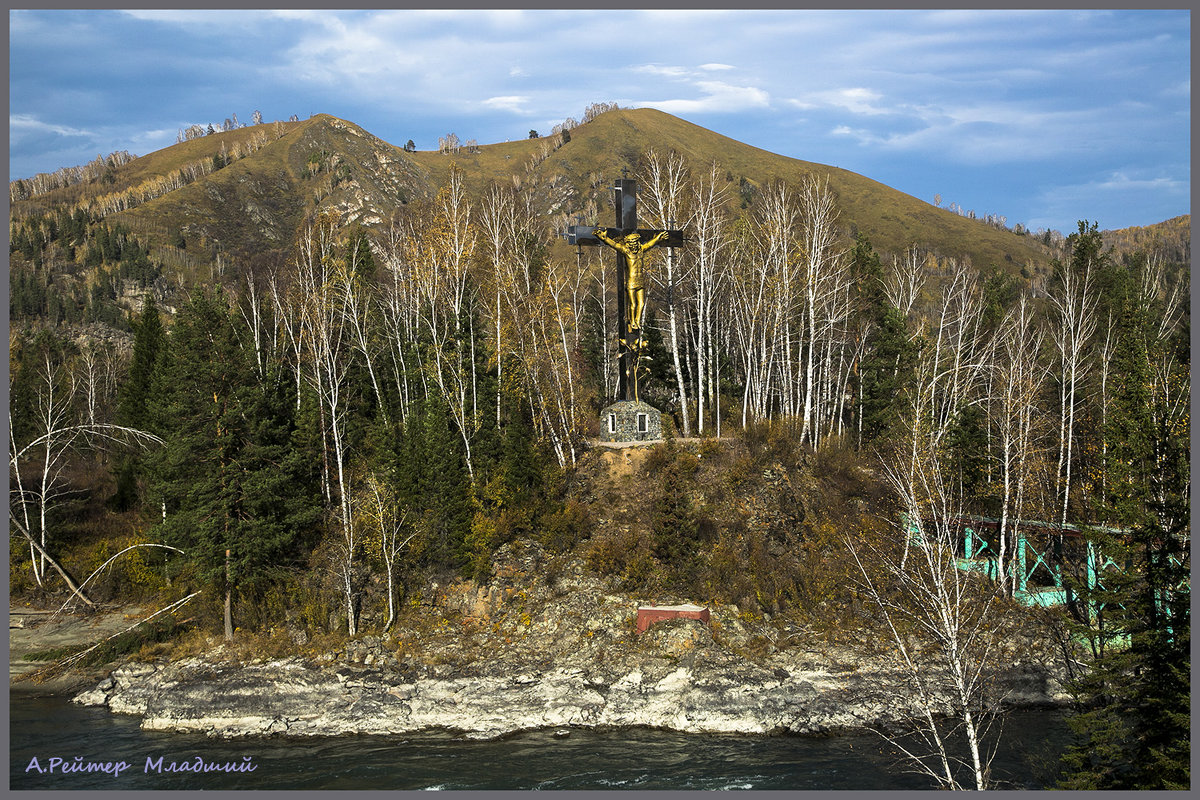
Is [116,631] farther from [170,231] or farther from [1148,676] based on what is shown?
[170,231]

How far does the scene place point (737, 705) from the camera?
2322 cm

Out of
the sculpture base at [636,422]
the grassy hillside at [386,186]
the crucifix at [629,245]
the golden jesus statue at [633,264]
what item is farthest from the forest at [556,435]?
the grassy hillside at [386,186]

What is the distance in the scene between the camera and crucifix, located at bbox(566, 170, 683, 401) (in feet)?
109

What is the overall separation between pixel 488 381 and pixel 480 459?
13.8ft

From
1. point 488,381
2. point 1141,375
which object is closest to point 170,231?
point 488,381

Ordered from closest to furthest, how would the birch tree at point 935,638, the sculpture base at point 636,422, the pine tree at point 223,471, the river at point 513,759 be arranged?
the birch tree at point 935,638 → the river at point 513,759 → the pine tree at point 223,471 → the sculpture base at point 636,422

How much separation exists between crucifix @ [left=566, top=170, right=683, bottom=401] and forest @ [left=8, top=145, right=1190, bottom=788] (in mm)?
2145

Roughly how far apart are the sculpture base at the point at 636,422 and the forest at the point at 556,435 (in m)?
1.80

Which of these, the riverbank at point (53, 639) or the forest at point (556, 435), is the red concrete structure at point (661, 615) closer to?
the forest at point (556, 435)

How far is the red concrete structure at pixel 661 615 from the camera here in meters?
26.8

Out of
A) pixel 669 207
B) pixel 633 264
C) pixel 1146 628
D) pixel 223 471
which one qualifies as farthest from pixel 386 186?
pixel 1146 628

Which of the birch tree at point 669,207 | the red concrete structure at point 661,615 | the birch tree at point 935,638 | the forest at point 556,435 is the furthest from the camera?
the birch tree at point 669,207

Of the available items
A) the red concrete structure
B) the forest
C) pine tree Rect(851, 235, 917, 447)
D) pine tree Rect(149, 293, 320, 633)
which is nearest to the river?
the forest

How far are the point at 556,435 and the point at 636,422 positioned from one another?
361 cm
